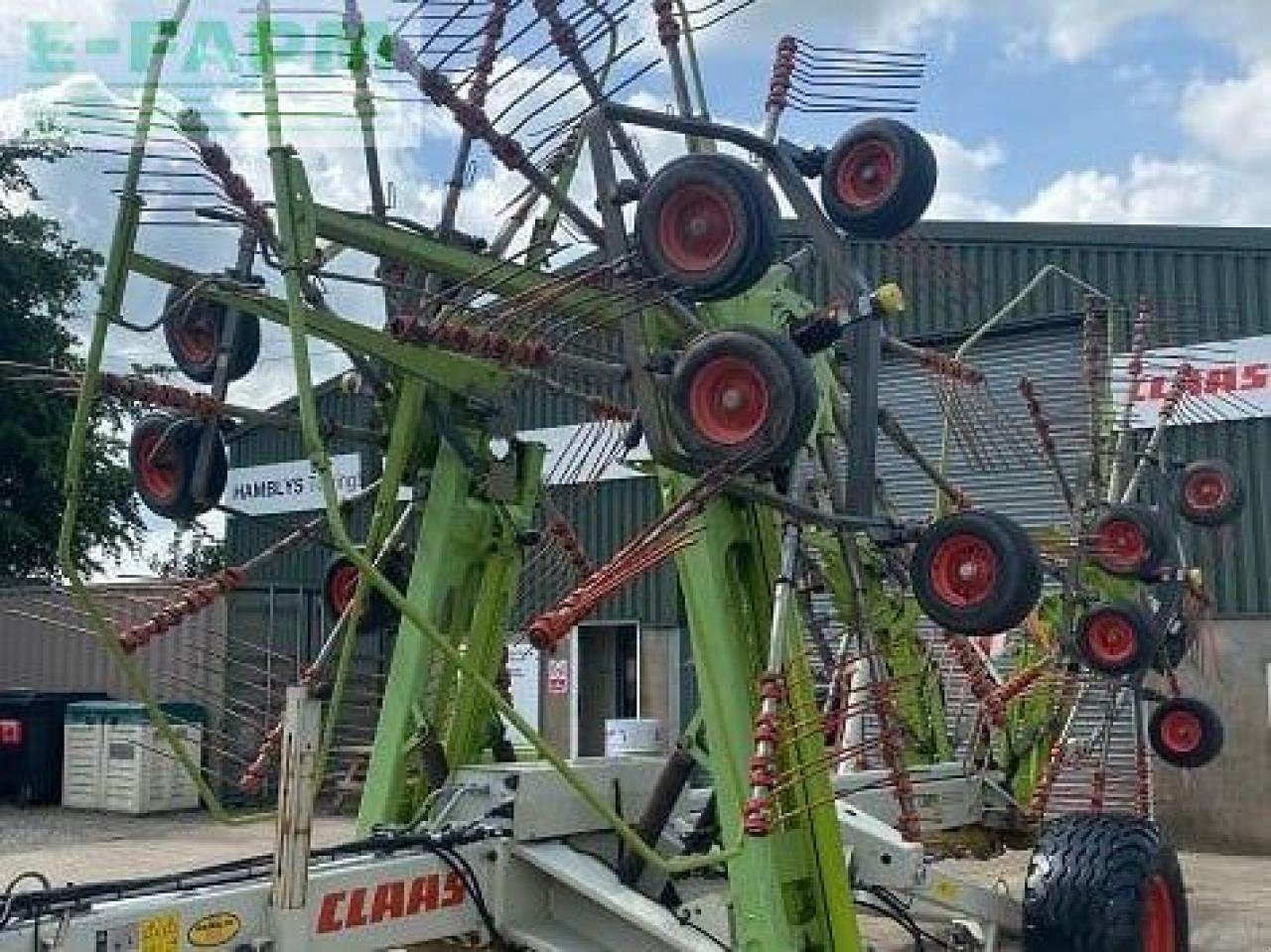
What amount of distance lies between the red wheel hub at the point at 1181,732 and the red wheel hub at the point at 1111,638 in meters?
1.93

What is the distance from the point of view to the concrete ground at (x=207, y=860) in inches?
445

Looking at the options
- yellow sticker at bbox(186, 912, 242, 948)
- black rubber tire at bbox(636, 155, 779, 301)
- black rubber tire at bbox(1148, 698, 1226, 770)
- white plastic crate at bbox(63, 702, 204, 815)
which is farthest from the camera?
white plastic crate at bbox(63, 702, 204, 815)

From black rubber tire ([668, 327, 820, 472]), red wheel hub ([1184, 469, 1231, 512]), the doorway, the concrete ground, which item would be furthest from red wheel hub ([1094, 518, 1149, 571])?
the doorway

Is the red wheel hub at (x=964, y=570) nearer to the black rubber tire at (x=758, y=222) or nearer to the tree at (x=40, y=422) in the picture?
the black rubber tire at (x=758, y=222)

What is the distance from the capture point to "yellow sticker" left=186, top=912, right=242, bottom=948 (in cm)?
488

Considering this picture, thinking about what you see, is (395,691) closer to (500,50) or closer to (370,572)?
(370,572)

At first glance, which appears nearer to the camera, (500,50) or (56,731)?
(500,50)

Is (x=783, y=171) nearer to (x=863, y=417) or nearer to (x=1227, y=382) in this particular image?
(x=863, y=417)

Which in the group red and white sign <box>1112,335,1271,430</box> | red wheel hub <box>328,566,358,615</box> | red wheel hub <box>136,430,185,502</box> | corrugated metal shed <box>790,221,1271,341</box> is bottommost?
red wheel hub <box>328,566,358,615</box>

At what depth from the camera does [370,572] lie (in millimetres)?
5078

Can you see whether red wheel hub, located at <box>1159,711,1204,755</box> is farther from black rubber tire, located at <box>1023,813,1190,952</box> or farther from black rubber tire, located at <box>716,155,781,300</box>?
black rubber tire, located at <box>716,155,781,300</box>

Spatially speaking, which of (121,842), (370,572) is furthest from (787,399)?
(121,842)

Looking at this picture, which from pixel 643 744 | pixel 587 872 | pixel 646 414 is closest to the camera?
pixel 646 414

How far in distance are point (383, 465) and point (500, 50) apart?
70.9 inches
